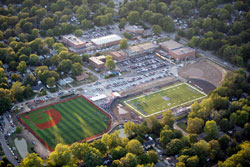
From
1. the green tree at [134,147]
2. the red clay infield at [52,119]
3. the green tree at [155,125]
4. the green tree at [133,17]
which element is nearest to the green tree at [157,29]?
the green tree at [133,17]

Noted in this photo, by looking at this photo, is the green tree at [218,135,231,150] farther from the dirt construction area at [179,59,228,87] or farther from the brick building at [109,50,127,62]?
the brick building at [109,50,127,62]

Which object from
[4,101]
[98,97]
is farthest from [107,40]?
[4,101]

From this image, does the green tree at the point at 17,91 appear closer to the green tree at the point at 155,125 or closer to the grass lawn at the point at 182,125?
the green tree at the point at 155,125

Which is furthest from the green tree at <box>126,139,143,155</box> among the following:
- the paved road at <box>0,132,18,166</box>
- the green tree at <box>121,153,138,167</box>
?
the paved road at <box>0,132,18,166</box>

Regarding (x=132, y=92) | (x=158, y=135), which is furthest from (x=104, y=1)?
(x=158, y=135)

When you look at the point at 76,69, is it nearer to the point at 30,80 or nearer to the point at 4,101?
the point at 30,80

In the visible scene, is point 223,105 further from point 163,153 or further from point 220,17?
point 220,17
